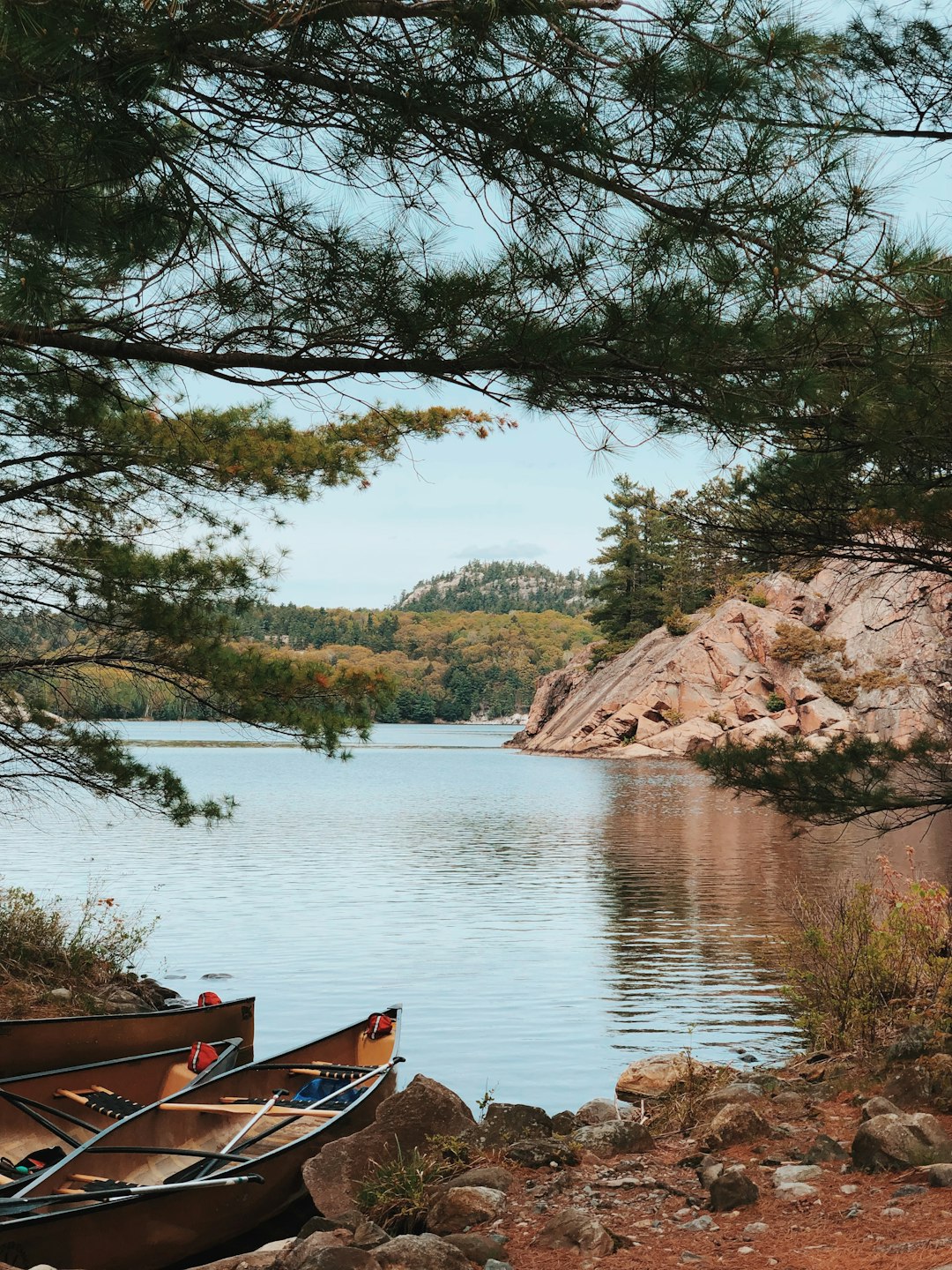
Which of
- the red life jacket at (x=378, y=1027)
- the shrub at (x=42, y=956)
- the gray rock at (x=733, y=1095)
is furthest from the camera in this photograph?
the shrub at (x=42, y=956)

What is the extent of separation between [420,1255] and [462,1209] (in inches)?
29.5

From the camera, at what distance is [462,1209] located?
524 cm

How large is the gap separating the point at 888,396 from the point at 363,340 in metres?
2.82

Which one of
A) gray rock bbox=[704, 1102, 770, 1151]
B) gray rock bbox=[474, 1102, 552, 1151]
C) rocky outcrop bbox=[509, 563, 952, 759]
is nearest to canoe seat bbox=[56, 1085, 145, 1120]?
gray rock bbox=[474, 1102, 552, 1151]

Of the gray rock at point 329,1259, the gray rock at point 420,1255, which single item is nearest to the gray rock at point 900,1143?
the gray rock at point 420,1255

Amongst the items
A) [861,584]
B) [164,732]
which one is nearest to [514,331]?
[861,584]

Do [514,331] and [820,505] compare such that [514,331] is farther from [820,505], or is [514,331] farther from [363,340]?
[820,505]

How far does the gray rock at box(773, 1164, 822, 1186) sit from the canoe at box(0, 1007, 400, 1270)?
7.99 feet

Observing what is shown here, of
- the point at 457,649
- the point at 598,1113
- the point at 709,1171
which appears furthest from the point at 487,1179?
the point at 457,649

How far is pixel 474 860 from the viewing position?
23531 millimetres

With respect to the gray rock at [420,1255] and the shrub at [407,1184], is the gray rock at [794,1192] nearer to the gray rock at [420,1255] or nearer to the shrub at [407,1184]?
the gray rock at [420,1255]

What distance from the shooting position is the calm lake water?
1107 cm

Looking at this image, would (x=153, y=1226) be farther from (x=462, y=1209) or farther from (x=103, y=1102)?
(x=103, y=1102)

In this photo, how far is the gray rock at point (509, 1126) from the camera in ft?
20.6
